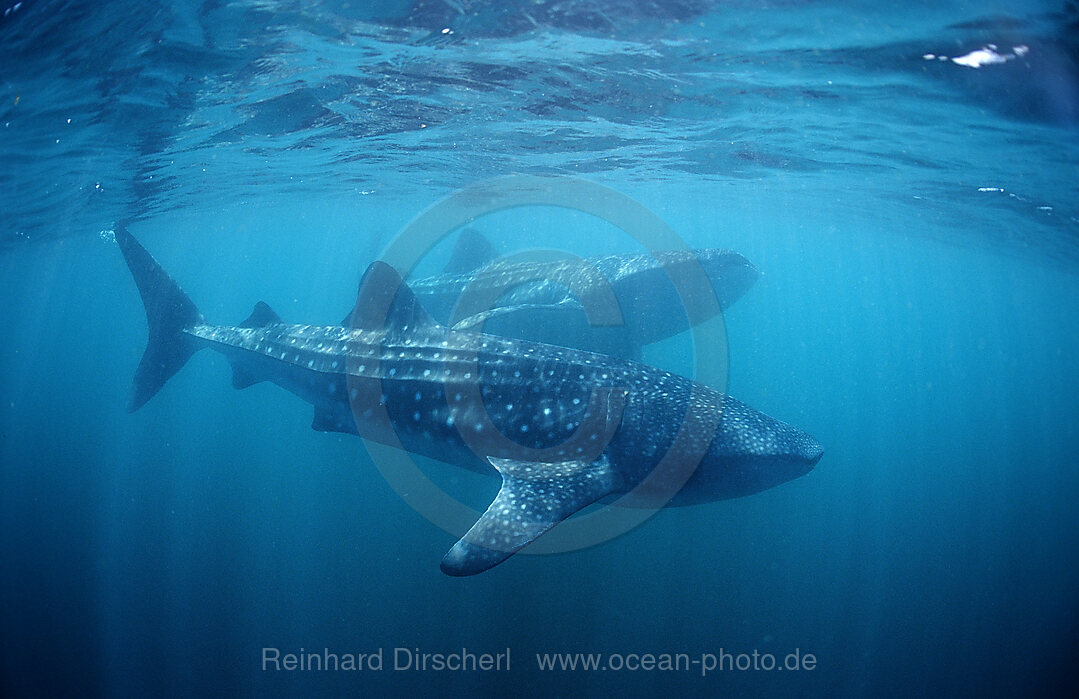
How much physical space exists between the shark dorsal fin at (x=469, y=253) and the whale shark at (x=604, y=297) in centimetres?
205

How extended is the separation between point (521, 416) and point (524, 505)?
5.13ft

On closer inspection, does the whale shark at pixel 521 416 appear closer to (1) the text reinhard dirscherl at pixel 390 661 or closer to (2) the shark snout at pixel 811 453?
(2) the shark snout at pixel 811 453

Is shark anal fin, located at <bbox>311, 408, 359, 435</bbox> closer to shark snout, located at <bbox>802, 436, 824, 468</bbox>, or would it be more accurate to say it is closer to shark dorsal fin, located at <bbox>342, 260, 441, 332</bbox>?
shark dorsal fin, located at <bbox>342, 260, 441, 332</bbox>

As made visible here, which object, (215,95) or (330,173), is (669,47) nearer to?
(215,95)

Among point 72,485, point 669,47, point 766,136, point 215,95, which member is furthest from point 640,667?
point 72,485

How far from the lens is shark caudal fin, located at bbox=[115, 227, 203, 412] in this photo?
9656mm

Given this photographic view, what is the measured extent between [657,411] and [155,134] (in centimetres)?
1564

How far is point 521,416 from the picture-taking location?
5.72 metres

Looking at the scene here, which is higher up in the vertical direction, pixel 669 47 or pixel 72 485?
pixel 669 47

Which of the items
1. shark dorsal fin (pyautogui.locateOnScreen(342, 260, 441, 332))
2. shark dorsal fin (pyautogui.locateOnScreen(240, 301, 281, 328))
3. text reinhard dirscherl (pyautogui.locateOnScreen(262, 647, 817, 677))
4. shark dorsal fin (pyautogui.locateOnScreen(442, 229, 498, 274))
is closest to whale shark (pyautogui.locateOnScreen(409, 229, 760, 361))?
shark dorsal fin (pyautogui.locateOnScreen(442, 229, 498, 274))

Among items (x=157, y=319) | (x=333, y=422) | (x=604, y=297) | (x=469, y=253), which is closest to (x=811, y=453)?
(x=604, y=297)

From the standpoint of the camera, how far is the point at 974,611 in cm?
1162

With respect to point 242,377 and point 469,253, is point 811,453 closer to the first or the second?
point 242,377

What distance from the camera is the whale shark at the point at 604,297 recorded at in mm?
9695
